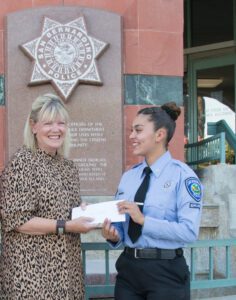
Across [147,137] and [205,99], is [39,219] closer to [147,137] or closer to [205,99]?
[147,137]

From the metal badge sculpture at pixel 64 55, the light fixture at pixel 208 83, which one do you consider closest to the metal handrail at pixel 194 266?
the metal badge sculpture at pixel 64 55

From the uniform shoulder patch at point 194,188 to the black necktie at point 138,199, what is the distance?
0.66 ft

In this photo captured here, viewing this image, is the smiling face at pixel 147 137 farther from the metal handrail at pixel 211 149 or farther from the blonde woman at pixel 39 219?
the metal handrail at pixel 211 149

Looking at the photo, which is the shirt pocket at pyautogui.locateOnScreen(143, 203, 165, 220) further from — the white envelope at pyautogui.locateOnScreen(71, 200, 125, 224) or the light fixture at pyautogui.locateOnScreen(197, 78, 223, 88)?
the light fixture at pyautogui.locateOnScreen(197, 78, 223, 88)

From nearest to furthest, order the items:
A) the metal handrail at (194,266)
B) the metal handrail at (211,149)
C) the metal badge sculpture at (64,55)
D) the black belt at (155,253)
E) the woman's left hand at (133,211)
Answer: the woman's left hand at (133,211) → the black belt at (155,253) → the metal handrail at (194,266) → the metal badge sculpture at (64,55) → the metal handrail at (211,149)

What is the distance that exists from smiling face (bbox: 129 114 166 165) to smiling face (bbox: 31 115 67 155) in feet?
1.15

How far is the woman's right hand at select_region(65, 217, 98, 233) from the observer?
2.59 m

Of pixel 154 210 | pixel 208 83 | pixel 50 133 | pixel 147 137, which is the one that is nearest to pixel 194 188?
pixel 154 210

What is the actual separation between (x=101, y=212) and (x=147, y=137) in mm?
405

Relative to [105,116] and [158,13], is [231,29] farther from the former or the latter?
[105,116]

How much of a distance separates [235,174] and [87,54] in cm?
216

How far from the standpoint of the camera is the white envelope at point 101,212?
101 inches

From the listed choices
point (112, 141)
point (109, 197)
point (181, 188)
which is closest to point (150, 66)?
point (112, 141)

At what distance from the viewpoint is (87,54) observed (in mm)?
6172
